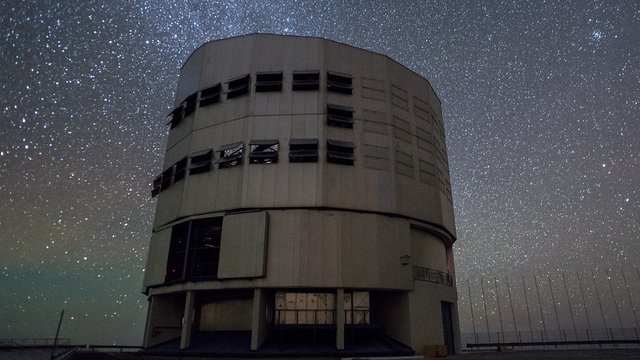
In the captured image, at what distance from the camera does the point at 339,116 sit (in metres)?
38.8

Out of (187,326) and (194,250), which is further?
(194,250)

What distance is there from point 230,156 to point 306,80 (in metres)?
10.7

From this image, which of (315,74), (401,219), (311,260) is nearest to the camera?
(311,260)

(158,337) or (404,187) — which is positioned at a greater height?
(404,187)

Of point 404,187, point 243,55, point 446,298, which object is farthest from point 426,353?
point 243,55

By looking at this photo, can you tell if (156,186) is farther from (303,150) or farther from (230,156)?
(303,150)

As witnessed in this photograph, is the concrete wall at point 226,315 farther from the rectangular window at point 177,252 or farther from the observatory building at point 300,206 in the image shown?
the rectangular window at point 177,252

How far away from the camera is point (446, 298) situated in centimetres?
3916

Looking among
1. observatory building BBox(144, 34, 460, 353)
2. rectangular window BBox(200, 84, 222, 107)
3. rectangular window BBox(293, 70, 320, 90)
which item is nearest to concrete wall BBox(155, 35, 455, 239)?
observatory building BBox(144, 34, 460, 353)

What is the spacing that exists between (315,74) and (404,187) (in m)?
14.2

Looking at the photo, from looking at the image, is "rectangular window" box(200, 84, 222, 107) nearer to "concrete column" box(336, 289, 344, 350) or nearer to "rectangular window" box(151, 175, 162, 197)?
"rectangular window" box(151, 175, 162, 197)

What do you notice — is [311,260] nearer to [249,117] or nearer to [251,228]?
[251,228]

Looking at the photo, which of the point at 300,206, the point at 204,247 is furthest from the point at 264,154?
the point at 204,247

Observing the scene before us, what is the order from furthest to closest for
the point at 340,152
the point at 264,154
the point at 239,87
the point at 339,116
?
the point at 239,87 → the point at 339,116 → the point at 340,152 → the point at 264,154
